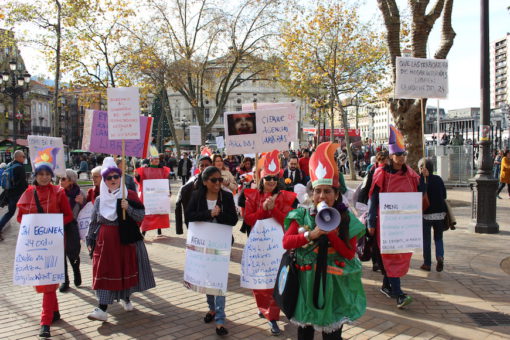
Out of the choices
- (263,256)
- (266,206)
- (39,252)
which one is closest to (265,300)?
(263,256)

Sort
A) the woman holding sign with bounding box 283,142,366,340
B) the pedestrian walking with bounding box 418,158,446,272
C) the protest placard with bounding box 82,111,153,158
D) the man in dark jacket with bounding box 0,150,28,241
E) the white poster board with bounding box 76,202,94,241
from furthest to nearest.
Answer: the man in dark jacket with bounding box 0,150,28,241 → the protest placard with bounding box 82,111,153,158 → the pedestrian walking with bounding box 418,158,446,272 → the white poster board with bounding box 76,202,94,241 → the woman holding sign with bounding box 283,142,366,340

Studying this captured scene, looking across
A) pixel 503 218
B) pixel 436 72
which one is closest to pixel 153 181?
pixel 436 72

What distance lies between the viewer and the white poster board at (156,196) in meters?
9.32

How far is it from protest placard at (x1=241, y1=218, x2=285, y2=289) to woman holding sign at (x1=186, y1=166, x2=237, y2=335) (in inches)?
12.1

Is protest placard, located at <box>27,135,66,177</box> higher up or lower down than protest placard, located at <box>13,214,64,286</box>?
higher up

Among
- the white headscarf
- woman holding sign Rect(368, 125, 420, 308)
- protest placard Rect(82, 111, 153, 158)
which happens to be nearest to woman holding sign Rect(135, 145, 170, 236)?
protest placard Rect(82, 111, 153, 158)

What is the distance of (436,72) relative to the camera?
7363mm

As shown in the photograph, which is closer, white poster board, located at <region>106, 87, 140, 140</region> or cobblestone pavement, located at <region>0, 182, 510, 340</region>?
cobblestone pavement, located at <region>0, 182, 510, 340</region>

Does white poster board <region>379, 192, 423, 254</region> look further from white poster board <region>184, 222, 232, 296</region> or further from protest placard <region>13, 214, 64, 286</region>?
protest placard <region>13, 214, 64, 286</region>

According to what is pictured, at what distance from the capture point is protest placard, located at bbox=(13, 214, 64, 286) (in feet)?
15.4

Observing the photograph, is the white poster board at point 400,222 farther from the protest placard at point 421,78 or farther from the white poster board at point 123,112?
the white poster board at point 123,112

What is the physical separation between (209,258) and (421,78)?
15.8 feet

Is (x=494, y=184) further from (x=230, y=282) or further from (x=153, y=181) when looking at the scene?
(x=153, y=181)

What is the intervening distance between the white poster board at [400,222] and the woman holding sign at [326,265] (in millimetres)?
2155
